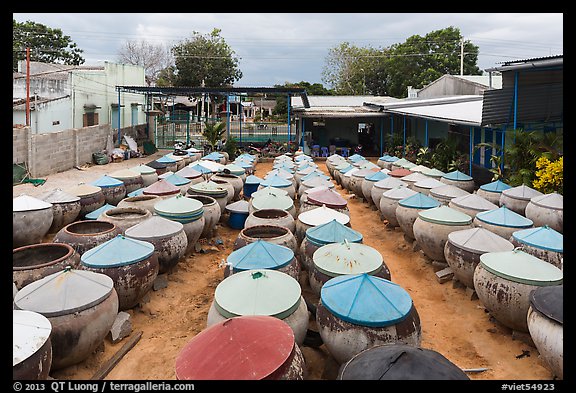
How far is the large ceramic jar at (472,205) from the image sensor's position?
10.4 m

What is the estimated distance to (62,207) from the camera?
11.2 meters

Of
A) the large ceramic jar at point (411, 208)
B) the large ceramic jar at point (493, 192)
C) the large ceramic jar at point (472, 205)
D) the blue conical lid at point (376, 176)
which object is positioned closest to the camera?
the large ceramic jar at point (472, 205)

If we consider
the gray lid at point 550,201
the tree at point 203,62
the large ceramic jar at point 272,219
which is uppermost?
the tree at point 203,62

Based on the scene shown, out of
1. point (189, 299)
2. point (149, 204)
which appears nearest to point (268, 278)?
point (189, 299)

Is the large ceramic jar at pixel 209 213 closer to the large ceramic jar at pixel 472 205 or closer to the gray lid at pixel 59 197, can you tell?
the gray lid at pixel 59 197

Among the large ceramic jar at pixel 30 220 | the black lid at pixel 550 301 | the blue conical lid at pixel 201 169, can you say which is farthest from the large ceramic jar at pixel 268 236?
the blue conical lid at pixel 201 169

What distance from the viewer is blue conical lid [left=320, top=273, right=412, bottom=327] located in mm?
5344

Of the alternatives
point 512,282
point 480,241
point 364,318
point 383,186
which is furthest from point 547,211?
point 364,318

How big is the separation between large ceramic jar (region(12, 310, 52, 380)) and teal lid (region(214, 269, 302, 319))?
6.65 feet

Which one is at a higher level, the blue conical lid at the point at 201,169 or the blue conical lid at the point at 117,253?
the blue conical lid at the point at 201,169

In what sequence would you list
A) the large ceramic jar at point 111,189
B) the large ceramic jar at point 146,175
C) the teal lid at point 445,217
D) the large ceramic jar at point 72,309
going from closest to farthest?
the large ceramic jar at point 72,309 → the teal lid at point 445,217 → the large ceramic jar at point 111,189 → the large ceramic jar at point 146,175

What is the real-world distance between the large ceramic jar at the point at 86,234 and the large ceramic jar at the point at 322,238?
12.7 feet

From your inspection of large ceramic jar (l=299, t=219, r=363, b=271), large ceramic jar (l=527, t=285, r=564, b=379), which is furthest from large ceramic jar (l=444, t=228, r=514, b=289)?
large ceramic jar (l=527, t=285, r=564, b=379)

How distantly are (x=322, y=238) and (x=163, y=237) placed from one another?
3.20 m
